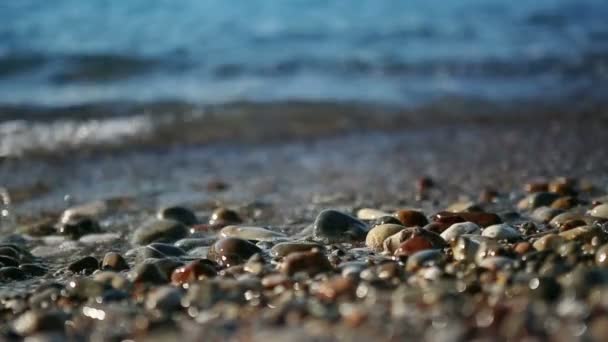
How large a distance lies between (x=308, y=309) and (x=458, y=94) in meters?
5.19

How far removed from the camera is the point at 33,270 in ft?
8.09

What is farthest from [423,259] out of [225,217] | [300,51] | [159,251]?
[300,51]

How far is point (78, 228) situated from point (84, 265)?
0.72m

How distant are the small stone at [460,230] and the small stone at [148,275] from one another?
896 millimetres

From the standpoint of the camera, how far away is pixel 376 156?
193 inches

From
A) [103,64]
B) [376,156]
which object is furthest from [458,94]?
[103,64]

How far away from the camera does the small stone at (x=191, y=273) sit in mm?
2113

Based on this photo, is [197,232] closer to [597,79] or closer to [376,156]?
[376,156]

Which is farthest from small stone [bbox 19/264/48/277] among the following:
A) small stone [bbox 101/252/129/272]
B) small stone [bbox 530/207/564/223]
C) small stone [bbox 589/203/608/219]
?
small stone [bbox 589/203/608/219]

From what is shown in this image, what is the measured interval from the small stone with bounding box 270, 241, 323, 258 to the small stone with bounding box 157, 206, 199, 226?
35.1 inches

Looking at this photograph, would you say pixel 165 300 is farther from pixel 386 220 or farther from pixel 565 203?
pixel 565 203

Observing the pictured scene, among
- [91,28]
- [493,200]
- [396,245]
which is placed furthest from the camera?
[91,28]

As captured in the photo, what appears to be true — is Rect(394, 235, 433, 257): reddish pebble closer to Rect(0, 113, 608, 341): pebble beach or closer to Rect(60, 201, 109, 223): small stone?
Rect(0, 113, 608, 341): pebble beach

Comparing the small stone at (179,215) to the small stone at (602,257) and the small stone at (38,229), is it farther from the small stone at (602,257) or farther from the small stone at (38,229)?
the small stone at (602,257)
